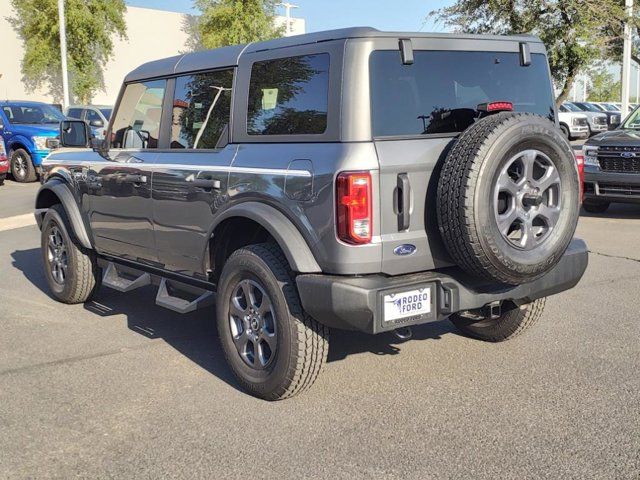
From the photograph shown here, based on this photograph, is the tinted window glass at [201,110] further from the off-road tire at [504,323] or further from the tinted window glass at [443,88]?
the off-road tire at [504,323]

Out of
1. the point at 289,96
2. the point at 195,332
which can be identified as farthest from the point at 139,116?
the point at 289,96

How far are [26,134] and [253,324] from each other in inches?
564

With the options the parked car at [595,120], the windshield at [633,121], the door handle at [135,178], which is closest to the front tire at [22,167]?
the windshield at [633,121]

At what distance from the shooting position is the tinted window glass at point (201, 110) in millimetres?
4523

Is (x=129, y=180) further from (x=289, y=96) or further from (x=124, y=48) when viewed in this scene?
(x=124, y=48)

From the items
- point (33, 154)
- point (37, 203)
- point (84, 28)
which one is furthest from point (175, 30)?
point (37, 203)

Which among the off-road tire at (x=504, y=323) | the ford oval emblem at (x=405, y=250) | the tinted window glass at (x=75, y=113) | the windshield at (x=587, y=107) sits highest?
the windshield at (x=587, y=107)

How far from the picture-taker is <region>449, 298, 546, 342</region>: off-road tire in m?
4.85

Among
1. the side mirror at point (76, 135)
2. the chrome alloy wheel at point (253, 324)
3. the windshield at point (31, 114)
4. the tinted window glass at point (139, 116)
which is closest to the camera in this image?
the chrome alloy wheel at point (253, 324)

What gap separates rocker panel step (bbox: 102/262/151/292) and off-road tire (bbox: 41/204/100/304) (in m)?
0.38

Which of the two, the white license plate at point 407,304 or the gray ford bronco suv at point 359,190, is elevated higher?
the gray ford bronco suv at point 359,190

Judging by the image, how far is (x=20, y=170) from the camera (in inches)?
673

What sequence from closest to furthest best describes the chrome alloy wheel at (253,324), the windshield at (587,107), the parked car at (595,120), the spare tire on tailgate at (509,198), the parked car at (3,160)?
the spare tire on tailgate at (509,198), the chrome alloy wheel at (253,324), the parked car at (3,160), the parked car at (595,120), the windshield at (587,107)

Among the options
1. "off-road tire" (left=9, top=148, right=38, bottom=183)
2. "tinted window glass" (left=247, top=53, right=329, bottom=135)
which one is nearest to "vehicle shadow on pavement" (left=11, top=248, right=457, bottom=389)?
"tinted window glass" (left=247, top=53, right=329, bottom=135)
